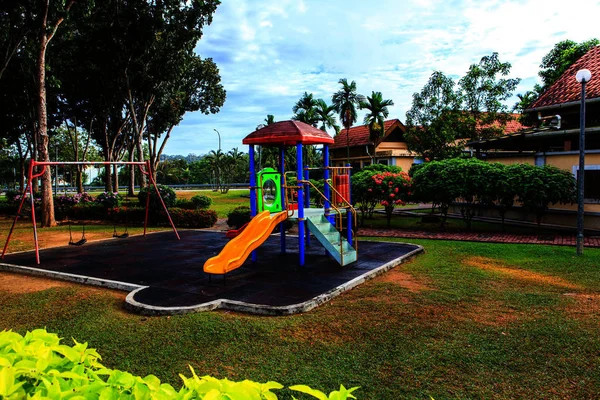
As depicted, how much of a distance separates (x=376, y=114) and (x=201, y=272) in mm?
29833

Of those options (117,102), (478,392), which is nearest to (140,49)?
(117,102)

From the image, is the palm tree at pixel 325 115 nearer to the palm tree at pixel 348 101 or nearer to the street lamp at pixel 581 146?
the palm tree at pixel 348 101

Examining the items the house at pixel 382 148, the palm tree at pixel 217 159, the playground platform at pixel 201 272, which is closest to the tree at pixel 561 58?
the house at pixel 382 148

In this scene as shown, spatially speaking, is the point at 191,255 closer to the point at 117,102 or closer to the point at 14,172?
the point at 117,102

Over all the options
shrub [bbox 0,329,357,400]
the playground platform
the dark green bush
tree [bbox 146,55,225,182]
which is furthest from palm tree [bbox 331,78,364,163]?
shrub [bbox 0,329,357,400]

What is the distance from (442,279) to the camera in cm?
801

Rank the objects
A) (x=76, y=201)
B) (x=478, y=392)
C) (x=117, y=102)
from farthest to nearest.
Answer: (x=117, y=102)
(x=76, y=201)
(x=478, y=392)

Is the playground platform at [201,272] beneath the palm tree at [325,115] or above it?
beneath

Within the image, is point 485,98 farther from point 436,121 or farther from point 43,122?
point 43,122

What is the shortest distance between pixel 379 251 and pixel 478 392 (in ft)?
23.4

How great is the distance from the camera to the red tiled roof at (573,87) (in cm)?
1486

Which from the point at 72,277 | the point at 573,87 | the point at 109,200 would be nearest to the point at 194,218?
the point at 109,200

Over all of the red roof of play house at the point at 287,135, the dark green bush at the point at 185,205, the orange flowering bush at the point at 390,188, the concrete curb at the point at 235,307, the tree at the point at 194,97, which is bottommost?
the concrete curb at the point at 235,307

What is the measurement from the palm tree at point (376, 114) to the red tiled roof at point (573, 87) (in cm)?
1834
